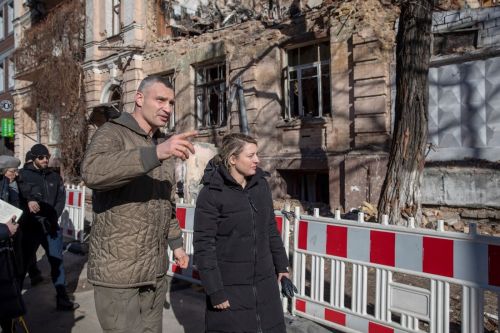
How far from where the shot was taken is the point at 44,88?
1828cm

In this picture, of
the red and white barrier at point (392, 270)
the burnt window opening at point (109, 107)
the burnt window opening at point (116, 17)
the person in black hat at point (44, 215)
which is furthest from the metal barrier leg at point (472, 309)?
the burnt window opening at point (116, 17)

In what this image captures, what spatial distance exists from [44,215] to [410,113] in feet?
17.4

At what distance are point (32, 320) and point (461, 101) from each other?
835 centimetres

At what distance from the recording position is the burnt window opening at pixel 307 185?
1073 centimetres

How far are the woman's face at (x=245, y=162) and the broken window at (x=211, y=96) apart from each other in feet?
32.5

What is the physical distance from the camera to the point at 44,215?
5113mm

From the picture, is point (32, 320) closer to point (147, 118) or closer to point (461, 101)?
point (147, 118)

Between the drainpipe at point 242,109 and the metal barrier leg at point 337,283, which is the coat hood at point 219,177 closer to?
the metal barrier leg at point 337,283

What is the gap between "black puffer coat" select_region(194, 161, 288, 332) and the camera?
2516mm

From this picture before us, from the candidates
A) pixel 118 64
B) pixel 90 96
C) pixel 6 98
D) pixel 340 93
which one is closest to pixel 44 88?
pixel 90 96

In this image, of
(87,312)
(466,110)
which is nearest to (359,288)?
(87,312)

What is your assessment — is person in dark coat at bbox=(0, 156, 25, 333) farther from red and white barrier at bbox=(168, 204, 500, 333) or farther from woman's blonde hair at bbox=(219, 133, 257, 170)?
red and white barrier at bbox=(168, 204, 500, 333)

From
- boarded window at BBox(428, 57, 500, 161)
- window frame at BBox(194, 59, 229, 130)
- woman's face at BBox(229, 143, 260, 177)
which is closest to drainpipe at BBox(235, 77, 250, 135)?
window frame at BBox(194, 59, 229, 130)

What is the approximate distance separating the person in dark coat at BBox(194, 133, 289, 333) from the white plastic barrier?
5641 mm
